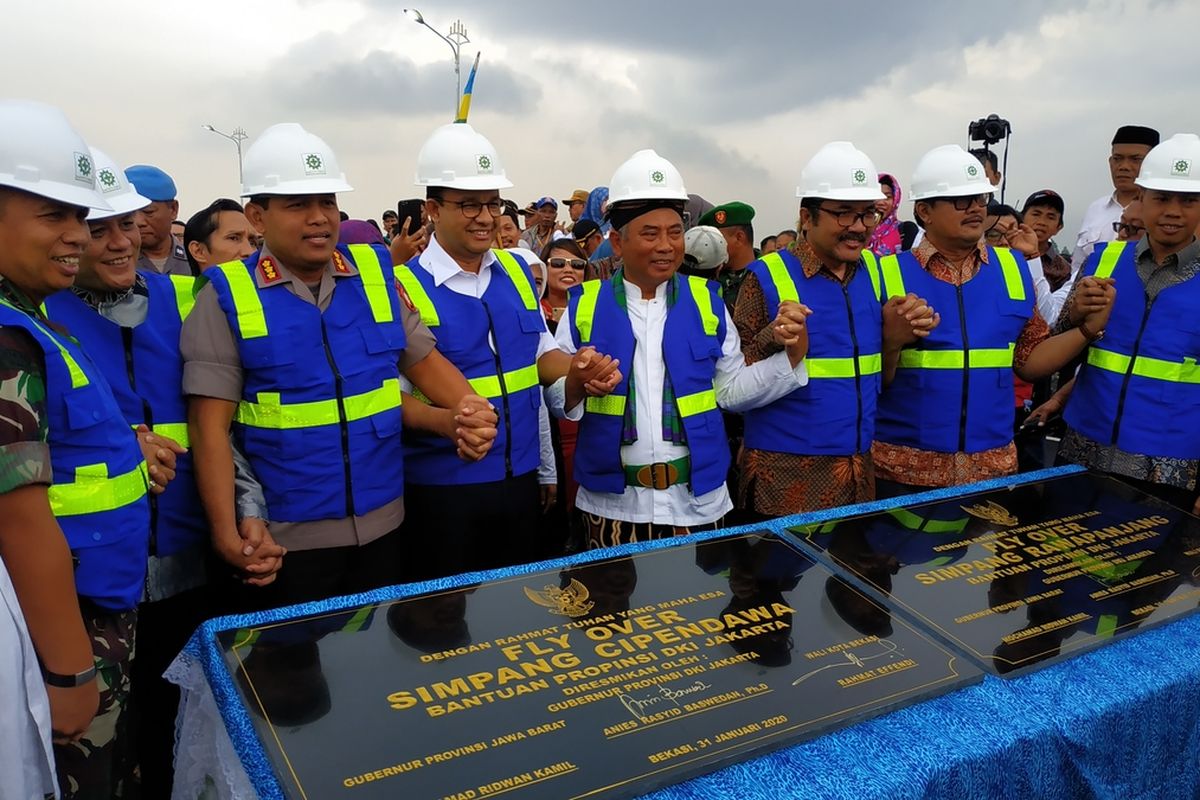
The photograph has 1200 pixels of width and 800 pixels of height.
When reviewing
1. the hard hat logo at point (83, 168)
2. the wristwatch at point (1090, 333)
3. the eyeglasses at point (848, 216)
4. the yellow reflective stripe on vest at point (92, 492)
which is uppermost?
the hard hat logo at point (83, 168)

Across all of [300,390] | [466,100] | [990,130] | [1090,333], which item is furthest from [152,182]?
[466,100]

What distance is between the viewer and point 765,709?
4.95ft

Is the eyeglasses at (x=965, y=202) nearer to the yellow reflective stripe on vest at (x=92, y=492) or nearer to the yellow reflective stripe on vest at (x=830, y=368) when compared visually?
the yellow reflective stripe on vest at (x=830, y=368)

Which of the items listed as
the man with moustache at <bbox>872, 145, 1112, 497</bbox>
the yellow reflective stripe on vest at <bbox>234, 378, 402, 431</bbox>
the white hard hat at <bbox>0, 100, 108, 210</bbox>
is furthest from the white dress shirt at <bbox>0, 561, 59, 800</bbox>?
the man with moustache at <bbox>872, 145, 1112, 497</bbox>

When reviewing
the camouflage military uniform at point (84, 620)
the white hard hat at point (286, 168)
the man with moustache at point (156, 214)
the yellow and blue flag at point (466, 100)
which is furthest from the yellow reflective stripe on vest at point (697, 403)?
the yellow and blue flag at point (466, 100)

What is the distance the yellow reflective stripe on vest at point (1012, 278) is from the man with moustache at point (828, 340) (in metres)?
0.44

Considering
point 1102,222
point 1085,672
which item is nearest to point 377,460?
point 1085,672

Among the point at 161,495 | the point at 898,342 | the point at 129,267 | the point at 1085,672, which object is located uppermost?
the point at 129,267

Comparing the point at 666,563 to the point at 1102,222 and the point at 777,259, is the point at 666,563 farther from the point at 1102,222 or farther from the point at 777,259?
the point at 1102,222

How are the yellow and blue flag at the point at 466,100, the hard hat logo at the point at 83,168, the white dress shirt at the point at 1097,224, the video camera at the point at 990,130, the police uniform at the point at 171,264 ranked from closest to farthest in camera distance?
the hard hat logo at the point at 83,168 → the police uniform at the point at 171,264 → the white dress shirt at the point at 1097,224 → the video camera at the point at 990,130 → the yellow and blue flag at the point at 466,100

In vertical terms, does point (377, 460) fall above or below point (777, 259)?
below

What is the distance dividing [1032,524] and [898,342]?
0.94 m

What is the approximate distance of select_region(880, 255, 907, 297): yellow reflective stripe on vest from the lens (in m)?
3.30
